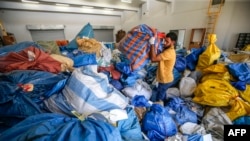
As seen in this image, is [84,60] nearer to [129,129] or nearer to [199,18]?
[129,129]

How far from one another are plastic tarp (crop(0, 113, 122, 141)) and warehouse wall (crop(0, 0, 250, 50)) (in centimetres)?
531

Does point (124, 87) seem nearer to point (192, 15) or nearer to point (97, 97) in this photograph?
point (97, 97)

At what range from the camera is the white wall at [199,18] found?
13.2 feet

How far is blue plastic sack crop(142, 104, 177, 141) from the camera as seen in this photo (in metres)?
1.21

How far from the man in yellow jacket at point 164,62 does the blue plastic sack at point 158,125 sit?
58 centimetres

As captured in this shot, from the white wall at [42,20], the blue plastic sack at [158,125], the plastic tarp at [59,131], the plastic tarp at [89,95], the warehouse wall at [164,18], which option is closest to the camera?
the plastic tarp at [59,131]

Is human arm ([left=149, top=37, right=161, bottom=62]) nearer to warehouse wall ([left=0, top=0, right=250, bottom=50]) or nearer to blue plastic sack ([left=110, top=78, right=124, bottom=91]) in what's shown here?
blue plastic sack ([left=110, top=78, right=124, bottom=91])

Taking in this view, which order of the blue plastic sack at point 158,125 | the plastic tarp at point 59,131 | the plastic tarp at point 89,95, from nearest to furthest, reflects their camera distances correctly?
the plastic tarp at point 59,131, the plastic tarp at point 89,95, the blue plastic sack at point 158,125

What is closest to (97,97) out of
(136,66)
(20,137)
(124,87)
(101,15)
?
(20,137)

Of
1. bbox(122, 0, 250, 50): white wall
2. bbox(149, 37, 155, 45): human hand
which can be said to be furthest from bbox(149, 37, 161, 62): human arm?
bbox(122, 0, 250, 50): white wall

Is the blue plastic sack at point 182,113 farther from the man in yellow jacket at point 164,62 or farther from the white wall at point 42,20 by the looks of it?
the white wall at point 42,20

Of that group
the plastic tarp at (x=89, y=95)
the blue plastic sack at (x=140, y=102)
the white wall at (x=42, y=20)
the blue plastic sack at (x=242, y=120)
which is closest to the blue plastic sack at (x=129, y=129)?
the plastic tarp at (x=89, y=95)

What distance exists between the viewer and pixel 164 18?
6309 millimetres

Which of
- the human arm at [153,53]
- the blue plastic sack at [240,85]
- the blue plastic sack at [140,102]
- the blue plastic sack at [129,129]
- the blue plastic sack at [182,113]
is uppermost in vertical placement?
the human arm at [153,53]
